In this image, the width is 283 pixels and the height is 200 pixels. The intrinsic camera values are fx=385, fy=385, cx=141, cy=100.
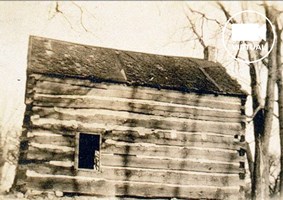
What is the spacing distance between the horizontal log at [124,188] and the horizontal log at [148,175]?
13cm

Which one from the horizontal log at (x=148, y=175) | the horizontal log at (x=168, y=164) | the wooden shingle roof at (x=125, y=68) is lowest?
the horizontal log at (x=148, y=175)

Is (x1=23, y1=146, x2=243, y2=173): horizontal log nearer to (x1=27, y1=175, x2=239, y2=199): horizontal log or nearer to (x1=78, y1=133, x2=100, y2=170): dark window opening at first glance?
(x1=27, y1=175, x2=239, y2=199): horizontal log

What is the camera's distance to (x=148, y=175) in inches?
467

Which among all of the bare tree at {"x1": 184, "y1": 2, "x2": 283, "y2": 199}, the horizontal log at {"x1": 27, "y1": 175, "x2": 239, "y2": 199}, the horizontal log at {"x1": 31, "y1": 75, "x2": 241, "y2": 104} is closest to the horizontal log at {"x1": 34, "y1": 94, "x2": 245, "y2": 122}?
the horizontal log at {"x1": 31, "y1": 75, "x2": 241, "y2": 104}

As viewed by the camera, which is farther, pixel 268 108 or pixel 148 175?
pixel 268 108

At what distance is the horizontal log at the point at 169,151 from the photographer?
11664mm

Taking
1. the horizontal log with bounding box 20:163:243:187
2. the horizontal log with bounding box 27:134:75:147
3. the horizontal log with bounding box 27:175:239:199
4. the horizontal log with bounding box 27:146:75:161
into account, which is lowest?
the horizontal log with bounding box 27:175:239:199

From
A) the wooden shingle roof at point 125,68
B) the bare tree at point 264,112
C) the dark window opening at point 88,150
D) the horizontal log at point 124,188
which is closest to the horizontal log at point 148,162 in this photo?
the horizontal log at point 124,188

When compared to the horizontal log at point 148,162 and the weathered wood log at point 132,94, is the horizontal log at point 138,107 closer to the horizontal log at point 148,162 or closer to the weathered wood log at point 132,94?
the weathered wood log at point 132,94

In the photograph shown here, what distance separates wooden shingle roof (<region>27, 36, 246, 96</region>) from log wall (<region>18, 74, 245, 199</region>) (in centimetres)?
28

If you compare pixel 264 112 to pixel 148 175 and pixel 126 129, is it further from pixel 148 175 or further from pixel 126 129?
pixel 126 129

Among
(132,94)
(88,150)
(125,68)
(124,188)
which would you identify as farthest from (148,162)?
(125,68)

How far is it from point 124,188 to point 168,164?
1.59 meters

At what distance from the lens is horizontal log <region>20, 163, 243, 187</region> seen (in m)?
11.0
